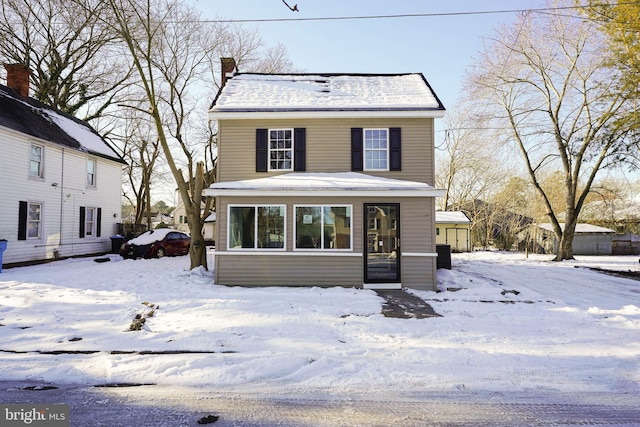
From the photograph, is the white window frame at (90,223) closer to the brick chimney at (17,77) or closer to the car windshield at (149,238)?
the car windshield at (149,238)

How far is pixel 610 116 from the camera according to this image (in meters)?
16.8

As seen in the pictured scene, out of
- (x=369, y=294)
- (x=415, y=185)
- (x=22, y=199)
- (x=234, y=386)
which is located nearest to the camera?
(x=234, y=386)

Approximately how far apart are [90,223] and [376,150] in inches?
625

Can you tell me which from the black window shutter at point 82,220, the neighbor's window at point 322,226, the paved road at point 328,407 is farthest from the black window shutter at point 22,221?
the paved road at point 328,407

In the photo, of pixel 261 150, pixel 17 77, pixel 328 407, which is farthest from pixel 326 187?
pixel 17 77

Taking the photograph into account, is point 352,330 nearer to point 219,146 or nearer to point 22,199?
point 219,146

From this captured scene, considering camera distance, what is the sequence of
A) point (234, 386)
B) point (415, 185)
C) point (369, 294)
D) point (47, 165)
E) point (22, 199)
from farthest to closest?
1. point (47, 165)
2. point (22, 199)
3. point (415, 185)
4. point (369, 294)
5. point (234, 386)

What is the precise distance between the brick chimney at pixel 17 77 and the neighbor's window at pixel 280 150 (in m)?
14.7

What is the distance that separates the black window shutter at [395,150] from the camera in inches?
433

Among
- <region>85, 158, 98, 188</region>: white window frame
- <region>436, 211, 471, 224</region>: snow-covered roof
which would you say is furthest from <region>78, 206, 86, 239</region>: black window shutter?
<region>436, 211, 471, 224</region>: snow-covered roof

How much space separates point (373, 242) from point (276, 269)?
22.1 feet

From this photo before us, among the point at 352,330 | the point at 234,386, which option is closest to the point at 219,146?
the point at 352,330

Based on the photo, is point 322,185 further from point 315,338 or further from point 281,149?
point 315,338

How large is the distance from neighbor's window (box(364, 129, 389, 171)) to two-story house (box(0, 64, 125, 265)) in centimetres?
1348
